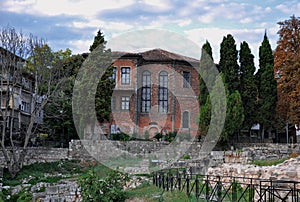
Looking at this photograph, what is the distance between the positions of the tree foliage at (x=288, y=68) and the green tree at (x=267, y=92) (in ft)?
1.86

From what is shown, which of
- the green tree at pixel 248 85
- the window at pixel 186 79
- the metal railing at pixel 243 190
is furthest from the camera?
the window at pixel 186 79

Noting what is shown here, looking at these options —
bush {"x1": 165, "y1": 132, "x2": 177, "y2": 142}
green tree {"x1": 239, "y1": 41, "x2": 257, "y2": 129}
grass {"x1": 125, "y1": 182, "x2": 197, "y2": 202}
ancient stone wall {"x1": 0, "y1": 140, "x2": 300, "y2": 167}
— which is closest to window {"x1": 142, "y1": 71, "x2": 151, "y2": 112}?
bush {"x1": 165, "y1": 132, "x2": 177, "y2": 142}

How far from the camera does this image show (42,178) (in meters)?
21.4

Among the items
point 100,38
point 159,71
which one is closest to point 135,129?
point 159,71

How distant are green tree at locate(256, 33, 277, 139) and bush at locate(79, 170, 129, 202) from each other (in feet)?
58.3

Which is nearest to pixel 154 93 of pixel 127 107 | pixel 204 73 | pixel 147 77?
pixel 147 77

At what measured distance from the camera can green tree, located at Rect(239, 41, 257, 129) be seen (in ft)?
102

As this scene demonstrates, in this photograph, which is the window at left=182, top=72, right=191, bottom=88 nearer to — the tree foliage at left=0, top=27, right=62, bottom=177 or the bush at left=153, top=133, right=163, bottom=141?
the bush at left=153, top=133, right=163, bottom=141

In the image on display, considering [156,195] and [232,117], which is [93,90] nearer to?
[232,117]

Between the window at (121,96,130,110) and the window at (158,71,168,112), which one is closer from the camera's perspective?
the window at (121,96,130,110)

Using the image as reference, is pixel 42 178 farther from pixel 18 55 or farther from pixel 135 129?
pixel 135 129

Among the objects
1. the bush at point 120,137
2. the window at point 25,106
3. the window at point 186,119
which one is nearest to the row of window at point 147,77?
the window at point 186,119

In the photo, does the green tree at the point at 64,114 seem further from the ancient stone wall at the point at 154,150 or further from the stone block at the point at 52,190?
the stone block at the point at 52,190

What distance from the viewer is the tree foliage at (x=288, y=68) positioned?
26.4 m
